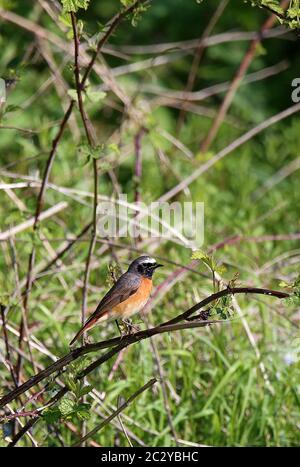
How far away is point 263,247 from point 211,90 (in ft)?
6.70

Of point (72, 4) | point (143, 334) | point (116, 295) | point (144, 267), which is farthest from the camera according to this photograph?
point (144, 267)

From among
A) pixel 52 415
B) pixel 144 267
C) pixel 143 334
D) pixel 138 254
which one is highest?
pixel 138 254

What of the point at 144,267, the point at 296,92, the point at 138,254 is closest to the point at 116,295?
the point at 144,267

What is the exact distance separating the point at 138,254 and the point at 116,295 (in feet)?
5.40

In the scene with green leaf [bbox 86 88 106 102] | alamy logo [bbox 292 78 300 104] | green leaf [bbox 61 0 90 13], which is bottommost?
green leaf [bbox 61 0 90 13]

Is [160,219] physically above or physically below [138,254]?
above

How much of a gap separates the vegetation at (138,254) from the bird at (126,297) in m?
0.11

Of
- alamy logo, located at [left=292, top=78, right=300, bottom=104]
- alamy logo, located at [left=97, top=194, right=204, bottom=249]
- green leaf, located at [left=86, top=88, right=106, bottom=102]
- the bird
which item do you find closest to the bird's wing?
the bird

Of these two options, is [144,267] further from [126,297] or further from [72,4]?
[72,4]

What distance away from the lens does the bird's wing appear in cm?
328

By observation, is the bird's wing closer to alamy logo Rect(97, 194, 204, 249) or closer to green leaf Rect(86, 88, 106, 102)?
green leaf Rect(86, 88, 106, 102)

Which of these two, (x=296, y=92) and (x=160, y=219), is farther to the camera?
(x=296, y=92)

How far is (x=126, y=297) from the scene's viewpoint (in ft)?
11.1
